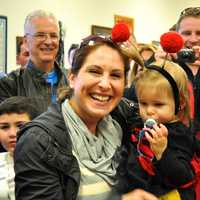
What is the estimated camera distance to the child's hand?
Result: 146 cm

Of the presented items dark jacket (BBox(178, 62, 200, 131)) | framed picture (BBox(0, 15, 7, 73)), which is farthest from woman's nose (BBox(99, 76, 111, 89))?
framed picture (BBox(0, 15, 7, 73))

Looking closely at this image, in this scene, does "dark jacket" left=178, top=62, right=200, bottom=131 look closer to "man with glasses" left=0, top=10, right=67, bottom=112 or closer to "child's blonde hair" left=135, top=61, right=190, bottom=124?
"child's blonde hair" left=135, top=61, right=190, bottom=124

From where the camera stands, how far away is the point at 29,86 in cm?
246

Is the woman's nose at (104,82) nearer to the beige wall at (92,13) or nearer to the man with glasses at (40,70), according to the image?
the man with glasses at (40,70)

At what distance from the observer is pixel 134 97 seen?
198cm

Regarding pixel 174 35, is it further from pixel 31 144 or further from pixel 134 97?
pixel 31 144

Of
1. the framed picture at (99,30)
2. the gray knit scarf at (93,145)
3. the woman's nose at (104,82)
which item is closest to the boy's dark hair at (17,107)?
the gray knit scarf at (93,145)

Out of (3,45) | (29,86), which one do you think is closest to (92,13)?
(3,45)

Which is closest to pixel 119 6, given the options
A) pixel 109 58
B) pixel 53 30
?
pixel 53 30

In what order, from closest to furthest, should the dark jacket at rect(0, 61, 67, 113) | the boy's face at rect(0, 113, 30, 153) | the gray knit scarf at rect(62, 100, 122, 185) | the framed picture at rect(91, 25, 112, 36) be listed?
the gray knit scarf at rect(62, 100, 122, 185) → the boy's face at rect(0, 113, 30, 153) → the dark jacket at rect(0, 61, 67, 113) → the framed picture at rect(91, 25, 112, 36)

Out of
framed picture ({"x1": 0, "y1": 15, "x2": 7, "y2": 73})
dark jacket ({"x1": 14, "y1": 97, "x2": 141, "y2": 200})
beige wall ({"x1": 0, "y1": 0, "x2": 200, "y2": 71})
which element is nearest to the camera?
dark jacket ({"x1": 14, "y1": 97, "x2": 141, "y2": 200})

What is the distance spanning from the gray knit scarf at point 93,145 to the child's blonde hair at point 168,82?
0.26 m

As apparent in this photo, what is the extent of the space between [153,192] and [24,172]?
0.52 m

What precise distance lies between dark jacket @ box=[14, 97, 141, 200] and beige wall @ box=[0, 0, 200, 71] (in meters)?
3.29
